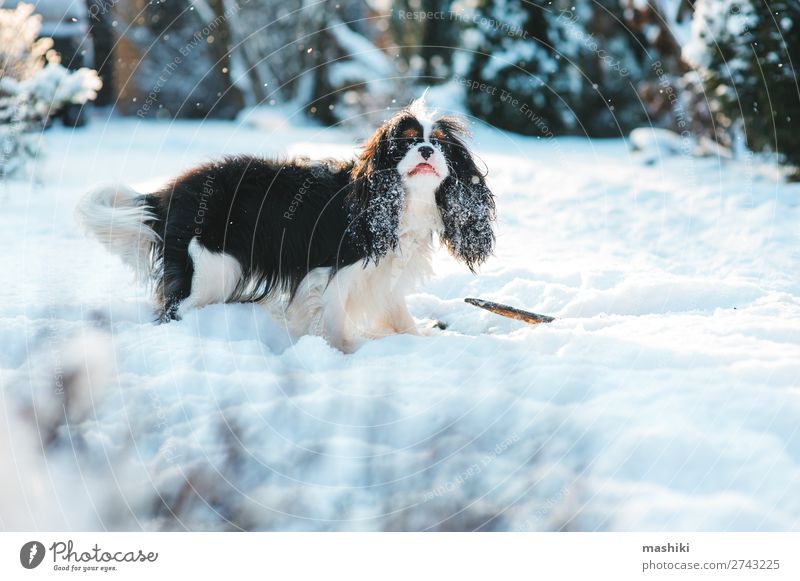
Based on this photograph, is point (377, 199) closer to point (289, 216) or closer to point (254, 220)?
point (289, 216)

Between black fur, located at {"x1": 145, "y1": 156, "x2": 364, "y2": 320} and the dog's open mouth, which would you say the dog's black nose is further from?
black fur, located at {"x1": 145, "y1": 156, "x2": 364, "y2": 320}

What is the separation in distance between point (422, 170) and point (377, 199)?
28cm

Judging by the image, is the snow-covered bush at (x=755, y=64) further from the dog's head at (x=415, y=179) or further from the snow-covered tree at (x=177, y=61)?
the snow-covered tree at (x=177, y=61)

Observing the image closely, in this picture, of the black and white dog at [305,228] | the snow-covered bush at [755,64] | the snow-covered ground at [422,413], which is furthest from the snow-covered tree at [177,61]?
the black and white dog at [305,228]

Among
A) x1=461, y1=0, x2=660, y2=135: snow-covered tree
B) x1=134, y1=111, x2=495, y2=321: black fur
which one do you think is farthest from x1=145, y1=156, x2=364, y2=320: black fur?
x1=461, y1=0, x2=660, y2=135: snow-covered tree

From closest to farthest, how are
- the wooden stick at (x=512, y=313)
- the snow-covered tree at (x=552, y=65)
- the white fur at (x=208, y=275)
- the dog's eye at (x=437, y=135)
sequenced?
the dog's eye at (x=437, y=135), the white fur at (x=208, y=275), the wooden stick at (x=512, y=313), the snow-covered tree at (x=552, y=65)

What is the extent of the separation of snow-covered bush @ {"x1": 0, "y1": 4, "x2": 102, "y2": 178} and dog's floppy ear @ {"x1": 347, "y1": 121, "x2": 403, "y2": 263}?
4835mm

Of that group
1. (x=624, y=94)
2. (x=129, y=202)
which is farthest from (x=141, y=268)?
(x=624, y=94)

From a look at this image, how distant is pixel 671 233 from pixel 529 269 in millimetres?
1929

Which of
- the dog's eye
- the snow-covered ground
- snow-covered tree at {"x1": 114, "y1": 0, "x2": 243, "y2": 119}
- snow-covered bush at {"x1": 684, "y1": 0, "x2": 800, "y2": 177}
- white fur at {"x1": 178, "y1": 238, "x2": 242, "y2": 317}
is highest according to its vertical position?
snow-covered tree at {"x1": 114, "y1": 0, "x2": 243, "y2": 119}

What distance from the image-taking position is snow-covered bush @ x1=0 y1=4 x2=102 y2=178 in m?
7.92

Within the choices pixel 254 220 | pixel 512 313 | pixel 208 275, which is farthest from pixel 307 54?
pixel 512 313

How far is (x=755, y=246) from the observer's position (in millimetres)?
6465

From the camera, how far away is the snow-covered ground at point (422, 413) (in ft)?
10.2
